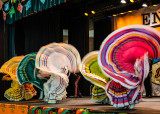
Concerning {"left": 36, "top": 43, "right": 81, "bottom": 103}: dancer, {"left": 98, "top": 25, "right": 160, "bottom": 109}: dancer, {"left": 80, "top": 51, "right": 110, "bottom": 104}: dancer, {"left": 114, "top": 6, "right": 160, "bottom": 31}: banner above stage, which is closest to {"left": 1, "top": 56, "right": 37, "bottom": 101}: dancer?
{"left": 36, "top": 43, "right": 81, "bottom": 103}: dancer

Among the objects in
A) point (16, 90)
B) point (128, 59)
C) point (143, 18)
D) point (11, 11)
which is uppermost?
point (11, 11)

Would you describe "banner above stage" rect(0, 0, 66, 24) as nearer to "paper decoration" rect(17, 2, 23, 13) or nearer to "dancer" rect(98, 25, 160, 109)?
"paper decoration" rect(17, 2, 23, 13)

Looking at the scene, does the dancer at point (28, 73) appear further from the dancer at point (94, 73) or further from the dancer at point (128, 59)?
the dancer at point (128, 59)

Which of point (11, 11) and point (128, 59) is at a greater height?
point (11, 11)

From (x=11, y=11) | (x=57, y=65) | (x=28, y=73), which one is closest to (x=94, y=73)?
(x=57, y=65)

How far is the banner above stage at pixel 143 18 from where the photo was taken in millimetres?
5965

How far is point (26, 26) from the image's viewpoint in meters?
8.07

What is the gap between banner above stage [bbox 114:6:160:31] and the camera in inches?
235

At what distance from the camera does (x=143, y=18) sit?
620 cm

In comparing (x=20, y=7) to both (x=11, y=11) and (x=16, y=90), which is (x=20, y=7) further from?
(x=16, y=90)

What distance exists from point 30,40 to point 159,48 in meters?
5.56

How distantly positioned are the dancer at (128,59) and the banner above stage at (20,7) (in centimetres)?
292

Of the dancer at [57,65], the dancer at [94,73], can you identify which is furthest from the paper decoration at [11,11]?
the dancer at [94,73]

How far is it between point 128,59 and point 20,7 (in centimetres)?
428
